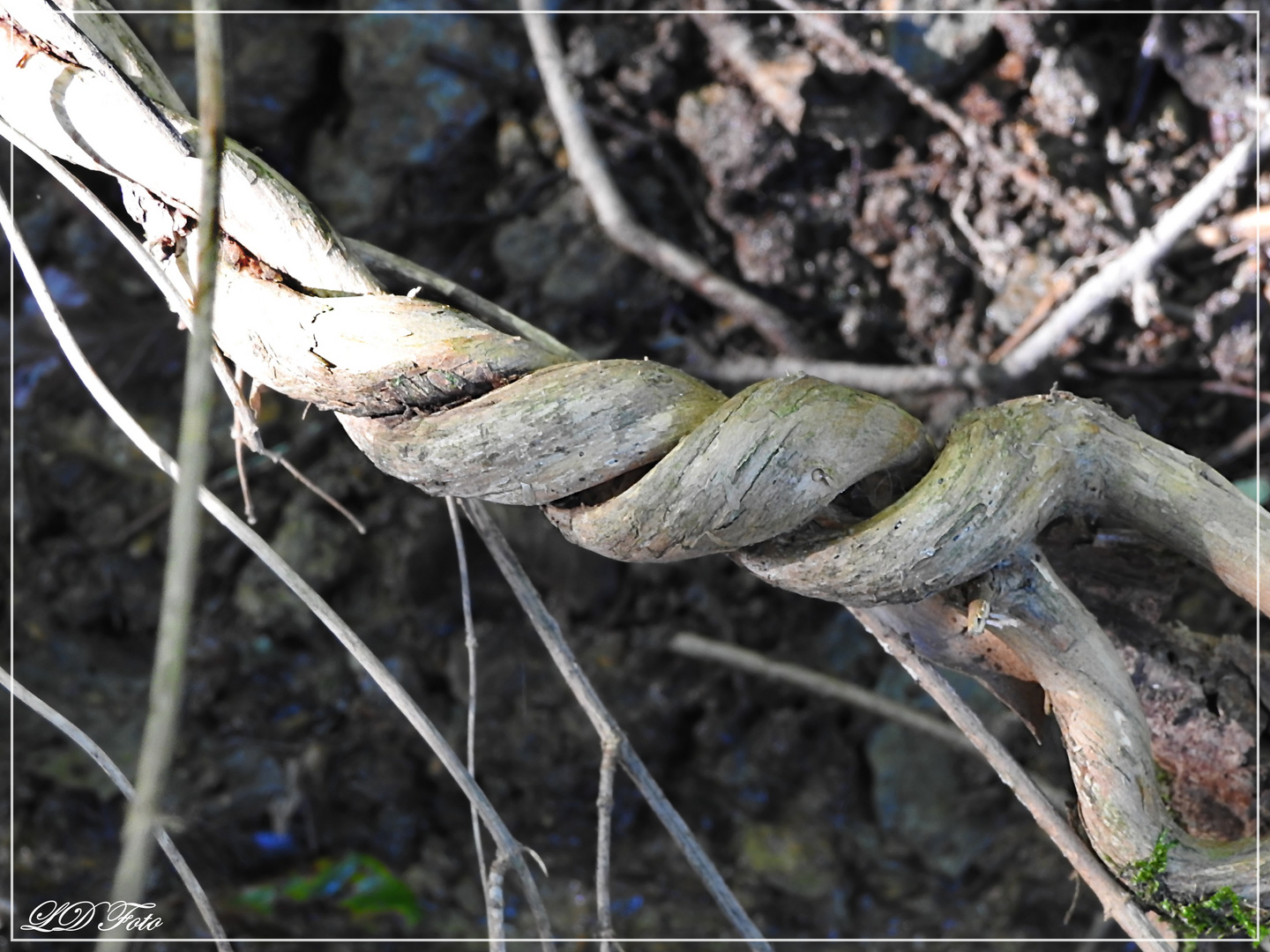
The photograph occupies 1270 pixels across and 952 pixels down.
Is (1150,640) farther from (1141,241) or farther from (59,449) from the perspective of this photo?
(59,449)

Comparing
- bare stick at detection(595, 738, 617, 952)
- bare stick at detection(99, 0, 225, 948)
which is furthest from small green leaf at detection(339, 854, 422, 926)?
bare stick at detection(99, 0, 225, 948)

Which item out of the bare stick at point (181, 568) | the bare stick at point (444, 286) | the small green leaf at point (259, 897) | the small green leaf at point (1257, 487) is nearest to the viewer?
the bare stick at point (181, 568)

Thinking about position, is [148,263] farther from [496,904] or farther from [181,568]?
[496,904]

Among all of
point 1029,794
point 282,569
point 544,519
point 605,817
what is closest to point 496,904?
point 605,817

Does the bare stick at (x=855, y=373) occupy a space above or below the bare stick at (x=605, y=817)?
above

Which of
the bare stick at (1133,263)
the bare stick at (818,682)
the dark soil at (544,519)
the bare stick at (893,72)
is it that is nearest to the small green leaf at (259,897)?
the dark soil at (544,519)

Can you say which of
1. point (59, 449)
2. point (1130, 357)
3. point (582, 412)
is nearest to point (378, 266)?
point (582, 412)
